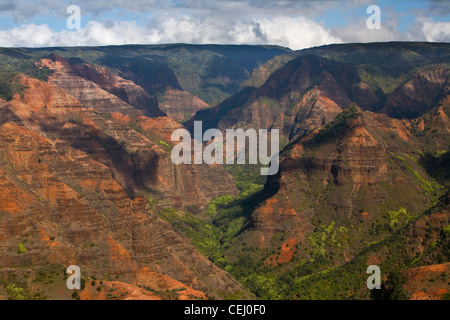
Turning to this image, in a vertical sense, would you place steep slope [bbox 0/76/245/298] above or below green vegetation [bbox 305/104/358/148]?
below

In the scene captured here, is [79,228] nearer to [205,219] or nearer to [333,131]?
[333,131]

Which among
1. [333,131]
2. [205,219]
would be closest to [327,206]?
[333,131]

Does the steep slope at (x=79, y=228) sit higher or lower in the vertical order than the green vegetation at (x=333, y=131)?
lower

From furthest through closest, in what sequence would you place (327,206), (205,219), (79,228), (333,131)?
(205,219) < (333,131) < (327,206) < (79,228)

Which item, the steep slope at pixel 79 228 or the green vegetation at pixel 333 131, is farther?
the green vegetation at pixel 333 131

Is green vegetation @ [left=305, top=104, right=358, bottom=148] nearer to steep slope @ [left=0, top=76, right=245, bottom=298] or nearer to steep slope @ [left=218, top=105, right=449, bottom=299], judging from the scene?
steep slope @ [left=218, top=105, right=449, bottom=299]

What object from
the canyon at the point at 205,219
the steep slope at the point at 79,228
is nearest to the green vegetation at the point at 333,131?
the canyon at the point at 205,219

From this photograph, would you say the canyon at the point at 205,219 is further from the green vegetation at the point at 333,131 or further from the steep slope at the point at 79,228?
the green vegetation at the point at 333,131

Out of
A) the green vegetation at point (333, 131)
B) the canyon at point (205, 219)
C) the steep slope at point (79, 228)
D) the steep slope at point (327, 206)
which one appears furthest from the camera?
the green vegetation at point (333, 131)

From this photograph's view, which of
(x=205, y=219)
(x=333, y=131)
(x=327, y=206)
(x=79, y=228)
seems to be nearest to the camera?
(x=79, y=228)

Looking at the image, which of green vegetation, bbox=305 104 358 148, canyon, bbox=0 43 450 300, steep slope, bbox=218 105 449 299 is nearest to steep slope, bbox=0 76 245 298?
canyon, bbox=0 43 450 300

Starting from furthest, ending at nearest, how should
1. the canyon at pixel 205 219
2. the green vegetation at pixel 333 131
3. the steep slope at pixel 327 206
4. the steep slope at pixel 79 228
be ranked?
1. the green vegetation at pixel 333 131
2. the steep slope at pixel 327 206
3. the canyon at pixel 205 219
4. the steep slope at pixel 79 228
